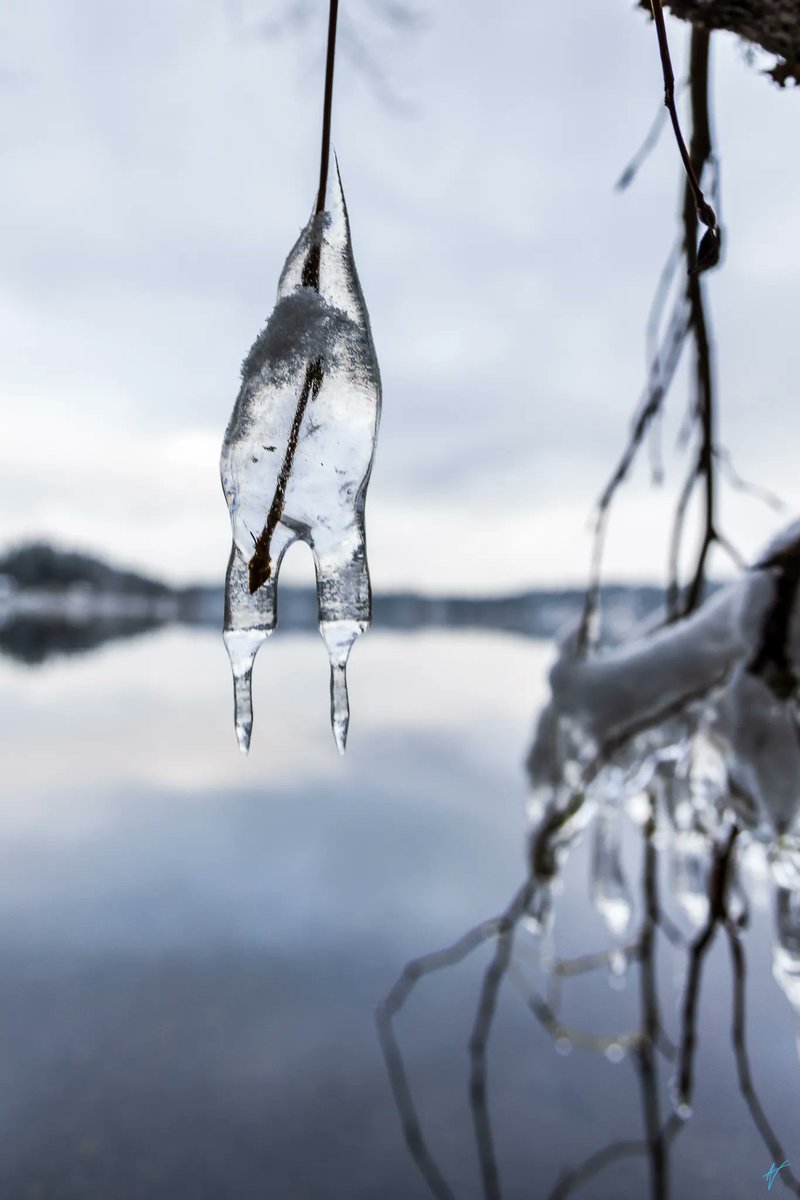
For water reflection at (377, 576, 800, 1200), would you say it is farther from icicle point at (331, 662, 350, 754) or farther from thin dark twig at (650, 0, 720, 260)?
thin dark twig at (650, 0, 720, 260)

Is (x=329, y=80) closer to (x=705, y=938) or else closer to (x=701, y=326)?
(x=701, y=326)

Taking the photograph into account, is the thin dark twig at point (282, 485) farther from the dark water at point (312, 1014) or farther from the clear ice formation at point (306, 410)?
the dark water at point (312, 1014)

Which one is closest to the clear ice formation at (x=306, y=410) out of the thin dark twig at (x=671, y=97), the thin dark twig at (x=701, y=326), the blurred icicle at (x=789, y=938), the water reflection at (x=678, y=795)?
the thin dark twig at (x=671, y=97)

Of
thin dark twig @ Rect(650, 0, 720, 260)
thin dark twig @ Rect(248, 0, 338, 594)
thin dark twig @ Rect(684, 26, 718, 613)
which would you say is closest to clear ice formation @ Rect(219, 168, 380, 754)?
thin dark twig @ Rect(248, 0, 338, 594)

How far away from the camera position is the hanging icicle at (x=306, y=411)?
0.34 meters

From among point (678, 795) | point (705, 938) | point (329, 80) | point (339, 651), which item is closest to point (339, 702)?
point (339, 651)

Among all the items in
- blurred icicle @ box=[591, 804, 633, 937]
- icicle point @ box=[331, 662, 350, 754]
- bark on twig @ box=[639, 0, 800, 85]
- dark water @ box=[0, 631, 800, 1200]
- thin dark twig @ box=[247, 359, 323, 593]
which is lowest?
dark water @ box=[0, 631, 800, 1200]

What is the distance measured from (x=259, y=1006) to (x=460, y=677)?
18.6 metres

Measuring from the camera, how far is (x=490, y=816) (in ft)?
27.2

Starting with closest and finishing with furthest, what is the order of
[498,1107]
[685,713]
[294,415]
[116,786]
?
[294,415], [685,713], [498,1107], [116,786]

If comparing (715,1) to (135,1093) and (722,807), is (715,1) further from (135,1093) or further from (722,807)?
(135,1093)

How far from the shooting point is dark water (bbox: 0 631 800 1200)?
3260 millimetres

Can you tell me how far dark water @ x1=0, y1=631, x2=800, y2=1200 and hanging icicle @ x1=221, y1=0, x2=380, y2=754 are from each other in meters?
1.01

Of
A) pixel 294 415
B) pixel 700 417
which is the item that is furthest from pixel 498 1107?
pixel 294 415
